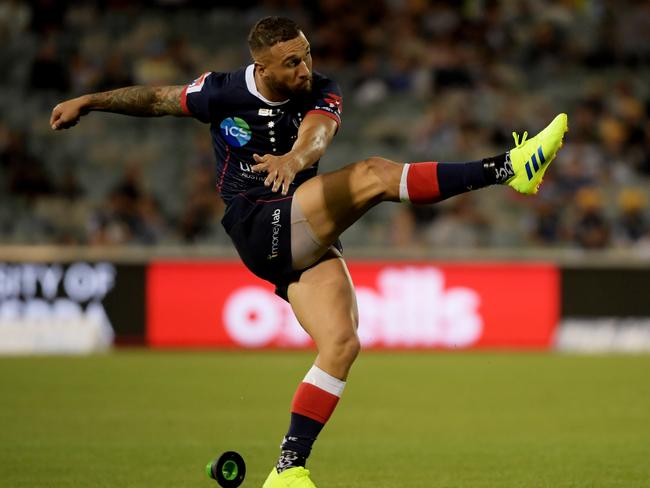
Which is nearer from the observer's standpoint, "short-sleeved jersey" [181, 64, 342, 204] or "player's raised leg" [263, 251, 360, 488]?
"player's raised leg" [263, 251, 360, 488]

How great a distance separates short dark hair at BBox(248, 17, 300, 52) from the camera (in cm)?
555

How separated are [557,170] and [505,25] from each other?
150 inches

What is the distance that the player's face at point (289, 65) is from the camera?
555 centimetres

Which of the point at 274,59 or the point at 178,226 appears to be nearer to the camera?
the point at 274,59

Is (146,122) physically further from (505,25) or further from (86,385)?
(86,385)

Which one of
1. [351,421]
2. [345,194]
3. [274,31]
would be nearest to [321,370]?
[345,194]

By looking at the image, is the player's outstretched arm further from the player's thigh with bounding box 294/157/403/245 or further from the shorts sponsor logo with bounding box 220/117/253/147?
the player's thigh with bounding box 294/157/403/245

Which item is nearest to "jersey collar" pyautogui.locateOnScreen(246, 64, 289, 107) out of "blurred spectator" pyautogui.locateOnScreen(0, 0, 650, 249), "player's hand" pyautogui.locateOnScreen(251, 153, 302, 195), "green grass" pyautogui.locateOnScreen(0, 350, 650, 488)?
"player's hand" pyautogui.locateOnScreen(251, 153, 302, 195)

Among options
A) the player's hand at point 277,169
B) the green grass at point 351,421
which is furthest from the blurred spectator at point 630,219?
the player's hand at point 277,169

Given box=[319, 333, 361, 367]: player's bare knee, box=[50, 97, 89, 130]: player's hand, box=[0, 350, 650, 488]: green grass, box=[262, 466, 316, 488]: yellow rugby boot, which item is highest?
box=[50, 97, 89, 130]: player's hand

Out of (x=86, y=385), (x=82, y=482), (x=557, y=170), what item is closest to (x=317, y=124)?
(x=82, y=482)

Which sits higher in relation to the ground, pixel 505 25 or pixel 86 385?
pixel 505 25

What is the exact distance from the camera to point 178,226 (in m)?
17.6

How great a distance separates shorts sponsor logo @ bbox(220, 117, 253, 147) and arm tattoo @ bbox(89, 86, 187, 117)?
230 millimetres
